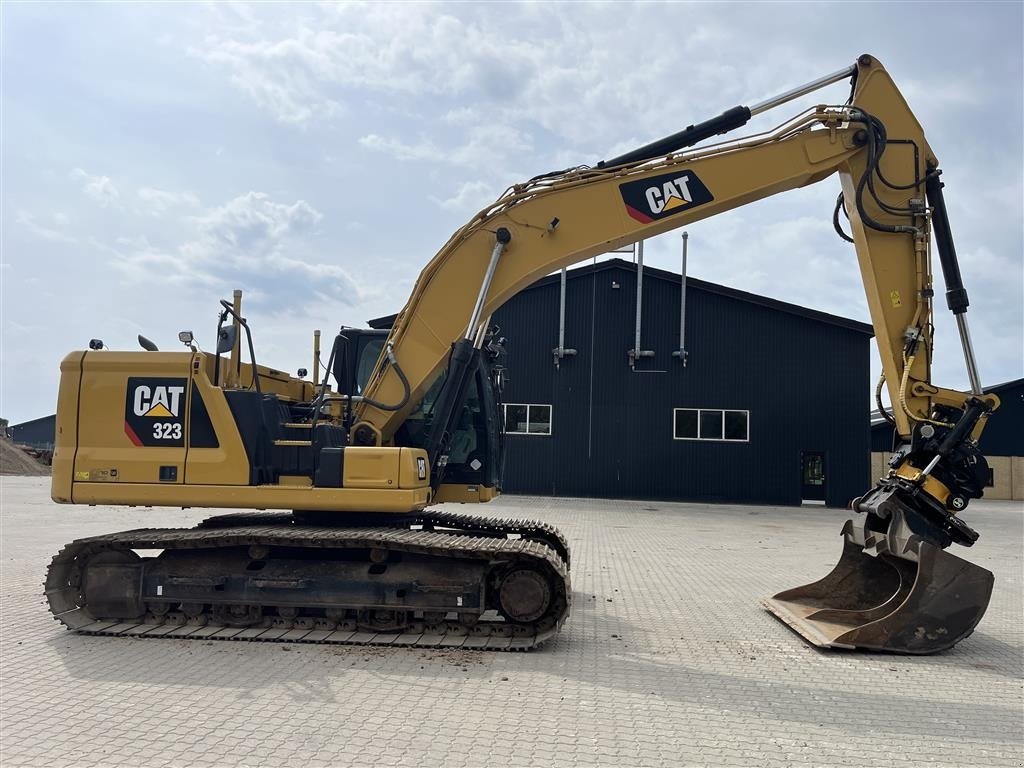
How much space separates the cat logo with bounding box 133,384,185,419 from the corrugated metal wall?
17.6m

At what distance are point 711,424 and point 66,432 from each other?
2033 centimetres

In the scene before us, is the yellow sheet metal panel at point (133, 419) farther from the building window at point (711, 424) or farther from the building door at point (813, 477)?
the building door at point (813, 477)

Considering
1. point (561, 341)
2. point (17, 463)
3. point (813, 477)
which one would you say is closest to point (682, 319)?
point (561, 341)

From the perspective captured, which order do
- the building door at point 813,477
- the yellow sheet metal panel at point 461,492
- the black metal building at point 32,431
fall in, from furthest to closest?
the black metal building at point 32,431, the building door at point 813,477, the yellow sheet metal panel at point 461,492

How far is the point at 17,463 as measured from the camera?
3378 cm

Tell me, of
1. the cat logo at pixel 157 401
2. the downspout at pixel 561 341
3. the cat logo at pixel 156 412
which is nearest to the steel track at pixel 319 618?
the cat logo at pixel 156 412

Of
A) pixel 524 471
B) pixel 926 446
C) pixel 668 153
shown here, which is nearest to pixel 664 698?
pixel 926 446

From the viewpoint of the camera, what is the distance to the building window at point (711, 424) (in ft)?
79.4

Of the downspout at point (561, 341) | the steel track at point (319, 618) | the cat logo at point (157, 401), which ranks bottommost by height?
the steel track at point (319, 618)

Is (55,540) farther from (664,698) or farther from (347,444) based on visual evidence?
(664,698)

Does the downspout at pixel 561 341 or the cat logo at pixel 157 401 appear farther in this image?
the downspout at pixel 561 341

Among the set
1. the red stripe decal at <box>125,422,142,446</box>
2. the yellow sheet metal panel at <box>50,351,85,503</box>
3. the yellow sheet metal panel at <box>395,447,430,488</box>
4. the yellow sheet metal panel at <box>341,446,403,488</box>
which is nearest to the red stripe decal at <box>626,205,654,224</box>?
the yellow sheet metal panel at <box>395,447,430,488</box>

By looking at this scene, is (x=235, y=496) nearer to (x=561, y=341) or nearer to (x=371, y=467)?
(x=371, y=467)

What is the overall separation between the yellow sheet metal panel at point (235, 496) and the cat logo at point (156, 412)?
0.42 meters
